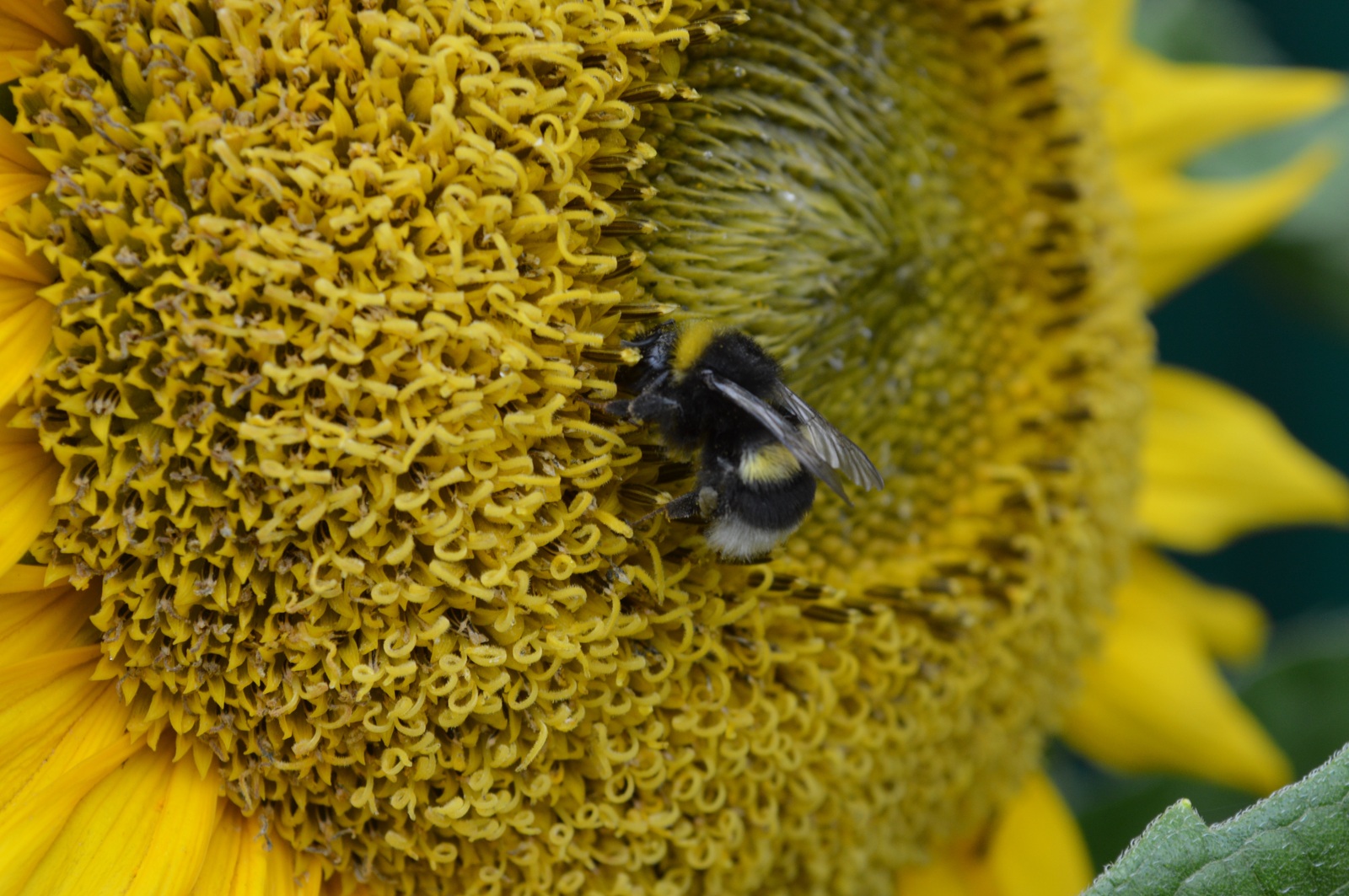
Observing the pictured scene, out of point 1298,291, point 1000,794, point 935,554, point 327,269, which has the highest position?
point 327,269

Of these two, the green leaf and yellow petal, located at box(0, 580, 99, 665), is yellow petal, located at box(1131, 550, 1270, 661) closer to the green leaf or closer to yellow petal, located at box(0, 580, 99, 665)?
the green leaf

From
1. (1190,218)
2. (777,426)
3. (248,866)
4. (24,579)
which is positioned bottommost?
(248,866)

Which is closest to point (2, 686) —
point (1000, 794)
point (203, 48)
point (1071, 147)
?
point (203, 48)

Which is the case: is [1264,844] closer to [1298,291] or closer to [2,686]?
[2,686]

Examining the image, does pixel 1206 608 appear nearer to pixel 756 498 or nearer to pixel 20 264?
pixel 756 498

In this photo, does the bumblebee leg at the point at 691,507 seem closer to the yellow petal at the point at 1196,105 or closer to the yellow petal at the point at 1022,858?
the yellow petal at the point at 1022,858

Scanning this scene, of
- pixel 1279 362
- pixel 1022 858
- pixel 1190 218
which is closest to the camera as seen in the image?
pixel 1022 858

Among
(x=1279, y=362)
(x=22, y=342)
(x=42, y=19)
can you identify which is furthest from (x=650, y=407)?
(x=1279, y=362)
